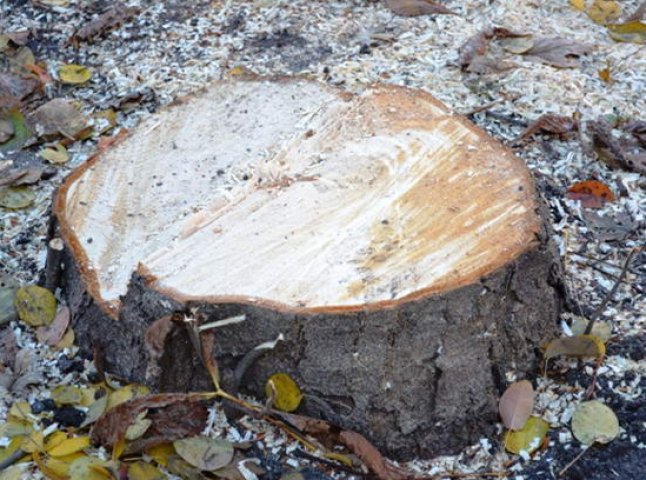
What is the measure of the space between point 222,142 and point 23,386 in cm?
85

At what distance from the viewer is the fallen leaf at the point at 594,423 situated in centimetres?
242

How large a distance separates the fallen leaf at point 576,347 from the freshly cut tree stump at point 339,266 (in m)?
0.04

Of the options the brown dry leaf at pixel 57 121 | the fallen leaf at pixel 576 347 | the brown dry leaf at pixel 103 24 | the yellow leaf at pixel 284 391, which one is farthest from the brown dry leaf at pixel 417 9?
the yellow leaf at pixel 284 391

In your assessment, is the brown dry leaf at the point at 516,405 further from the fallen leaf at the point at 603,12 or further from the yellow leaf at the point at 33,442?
the fallen leaf at the point at 603,12

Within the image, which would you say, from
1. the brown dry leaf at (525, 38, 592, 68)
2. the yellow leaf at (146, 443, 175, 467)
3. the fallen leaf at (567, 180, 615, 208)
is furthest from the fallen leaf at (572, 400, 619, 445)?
the brown dry leaf at (525, 38, 592, 68)

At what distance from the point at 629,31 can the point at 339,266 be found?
224 centimetres

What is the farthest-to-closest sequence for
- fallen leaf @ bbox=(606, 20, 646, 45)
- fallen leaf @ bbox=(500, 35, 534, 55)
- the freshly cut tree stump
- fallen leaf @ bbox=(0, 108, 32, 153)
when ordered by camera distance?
1. fallen leaf @ bbox=(606, 20, 646, 45)
2. fallen leaf @ bbox=(500, 35, 534, 55)
3. fallen leaf @ bbox=(0, 108, 32, 153)
4. the freshly cut tree stump

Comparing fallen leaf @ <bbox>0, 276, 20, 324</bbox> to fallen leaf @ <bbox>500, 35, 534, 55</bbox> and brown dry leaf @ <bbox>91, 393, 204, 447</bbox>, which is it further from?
fallen leaf @ <bbox>500, 35, 534, 55</bbox>

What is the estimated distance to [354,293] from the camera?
2.26m

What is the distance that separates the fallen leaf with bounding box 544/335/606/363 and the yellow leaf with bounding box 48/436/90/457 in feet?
3.78

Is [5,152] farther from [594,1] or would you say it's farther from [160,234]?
[594,1]

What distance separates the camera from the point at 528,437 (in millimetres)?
2443

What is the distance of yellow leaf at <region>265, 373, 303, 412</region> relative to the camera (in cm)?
236

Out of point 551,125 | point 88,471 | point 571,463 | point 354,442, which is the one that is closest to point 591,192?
point 551,125
